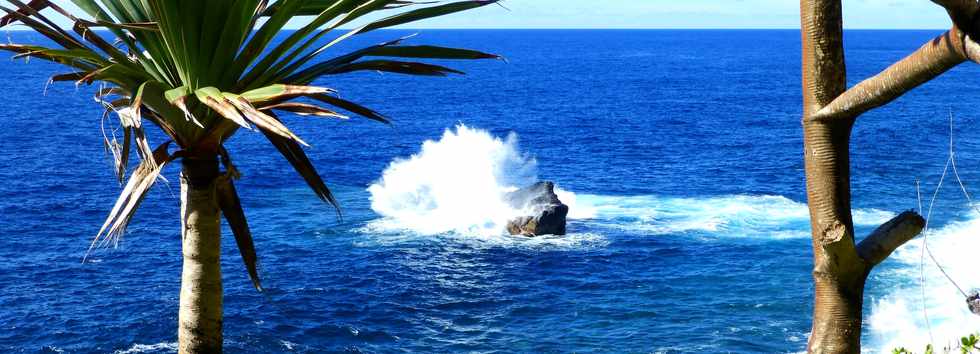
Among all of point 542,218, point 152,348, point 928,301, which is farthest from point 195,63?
point 542,218

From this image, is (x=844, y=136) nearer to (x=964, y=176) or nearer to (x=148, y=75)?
(x=148, y=75)

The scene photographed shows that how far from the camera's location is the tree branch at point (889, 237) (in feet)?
16.5

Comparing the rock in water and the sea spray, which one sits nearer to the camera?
the rock in water

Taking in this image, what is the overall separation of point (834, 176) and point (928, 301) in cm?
3339

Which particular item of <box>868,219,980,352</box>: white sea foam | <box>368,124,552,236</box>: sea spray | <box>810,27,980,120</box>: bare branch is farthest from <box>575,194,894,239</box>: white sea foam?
<box>810,27,980,120</box>: bare branch

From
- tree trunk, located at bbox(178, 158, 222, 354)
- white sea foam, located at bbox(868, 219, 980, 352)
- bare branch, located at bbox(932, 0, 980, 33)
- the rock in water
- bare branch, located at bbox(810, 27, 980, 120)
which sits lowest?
white sea foam, located at bbox(868, 219, 980, 352)

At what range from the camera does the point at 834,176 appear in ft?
16.4

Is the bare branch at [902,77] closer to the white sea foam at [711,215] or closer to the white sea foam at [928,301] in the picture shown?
the white sea foam at [928,301]

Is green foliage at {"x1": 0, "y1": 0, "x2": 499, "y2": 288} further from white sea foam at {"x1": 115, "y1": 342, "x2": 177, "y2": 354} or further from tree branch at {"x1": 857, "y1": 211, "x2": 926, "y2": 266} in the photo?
white sea foam at {"x1": 115, "y1": 342, "x2": 177, "y2": 354}

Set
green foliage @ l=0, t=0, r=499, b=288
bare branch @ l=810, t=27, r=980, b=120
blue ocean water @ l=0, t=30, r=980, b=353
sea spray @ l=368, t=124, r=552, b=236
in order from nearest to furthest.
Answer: bare branch @ l=810, t=27, r=980, b=120, green foliage @ l=0, t=0, r=499, b=288, blue ocean water @ l=0, t=30, r=980, b=353, sea spray @ l=368, t=124, r=552, b=236

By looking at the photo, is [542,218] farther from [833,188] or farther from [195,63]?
[833,188]

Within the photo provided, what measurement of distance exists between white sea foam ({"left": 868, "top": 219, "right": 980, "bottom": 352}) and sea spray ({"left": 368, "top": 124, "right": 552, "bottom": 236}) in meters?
18.4

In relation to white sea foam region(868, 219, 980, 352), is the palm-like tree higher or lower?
higher

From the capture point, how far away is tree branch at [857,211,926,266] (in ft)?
16.5
